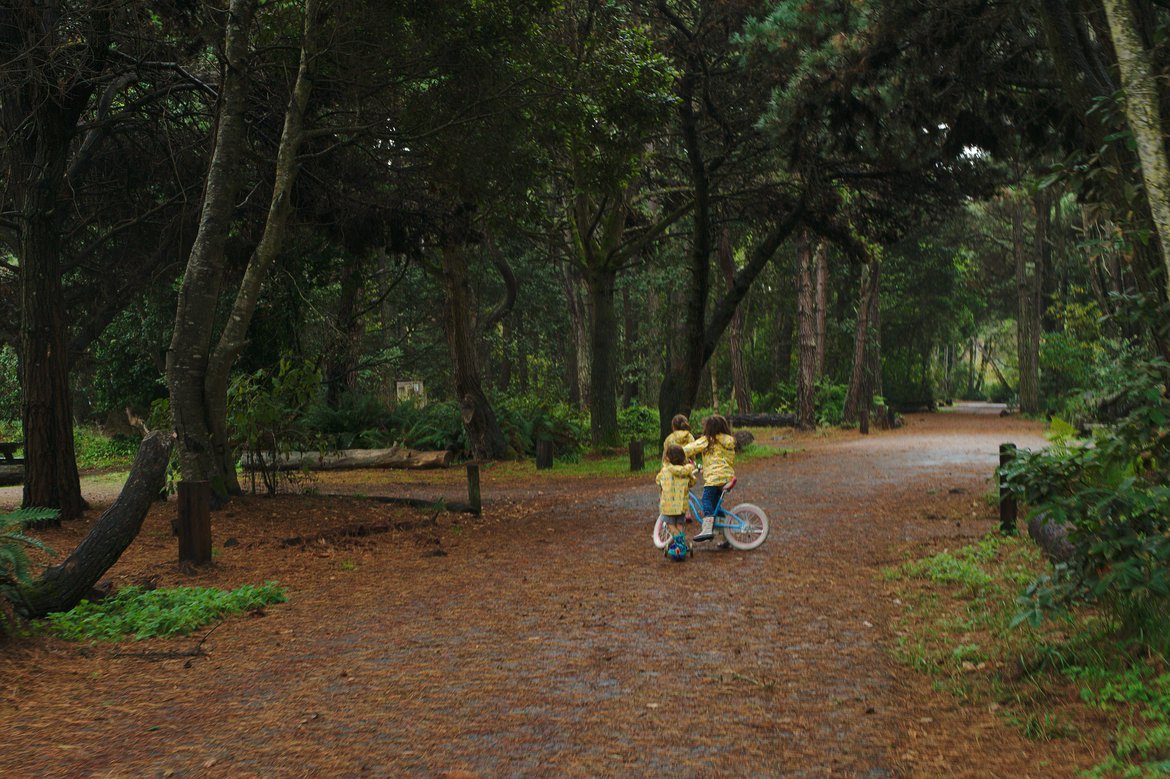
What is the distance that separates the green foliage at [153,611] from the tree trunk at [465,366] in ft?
49.4

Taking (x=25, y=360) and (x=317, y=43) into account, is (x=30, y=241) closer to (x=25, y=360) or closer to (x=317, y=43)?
(x=25, y=360)

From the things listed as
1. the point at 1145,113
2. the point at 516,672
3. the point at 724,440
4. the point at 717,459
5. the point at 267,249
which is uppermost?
the point at 267,249

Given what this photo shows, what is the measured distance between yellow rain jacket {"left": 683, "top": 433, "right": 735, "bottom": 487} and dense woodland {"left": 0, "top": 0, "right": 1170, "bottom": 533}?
3681 millimetres

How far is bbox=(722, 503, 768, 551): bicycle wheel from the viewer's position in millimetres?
10188

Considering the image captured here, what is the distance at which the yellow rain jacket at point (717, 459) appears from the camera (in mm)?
9852

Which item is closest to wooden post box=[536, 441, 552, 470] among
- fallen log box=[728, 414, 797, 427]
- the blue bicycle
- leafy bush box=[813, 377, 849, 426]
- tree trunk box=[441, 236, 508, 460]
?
tree trunk box=[441, 236, 508, 460]

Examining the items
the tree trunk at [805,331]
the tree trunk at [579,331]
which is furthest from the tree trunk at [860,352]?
the tree trunk at [579,331]

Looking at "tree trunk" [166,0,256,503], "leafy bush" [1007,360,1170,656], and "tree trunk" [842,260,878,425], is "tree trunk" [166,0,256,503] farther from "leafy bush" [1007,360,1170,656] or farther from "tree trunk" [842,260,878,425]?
"tree trunk" [842,260,878,425]

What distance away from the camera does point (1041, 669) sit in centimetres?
525

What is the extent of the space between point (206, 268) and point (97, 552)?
17.4 feet

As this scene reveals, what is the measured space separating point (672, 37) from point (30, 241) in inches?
464

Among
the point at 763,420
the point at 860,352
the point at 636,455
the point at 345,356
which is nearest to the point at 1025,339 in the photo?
the point at 860,352

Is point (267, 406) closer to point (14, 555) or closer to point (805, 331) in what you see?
point (14, 555)

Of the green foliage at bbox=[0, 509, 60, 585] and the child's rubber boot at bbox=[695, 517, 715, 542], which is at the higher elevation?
the green foliage at bbox=[0, 509, 60, 585]
